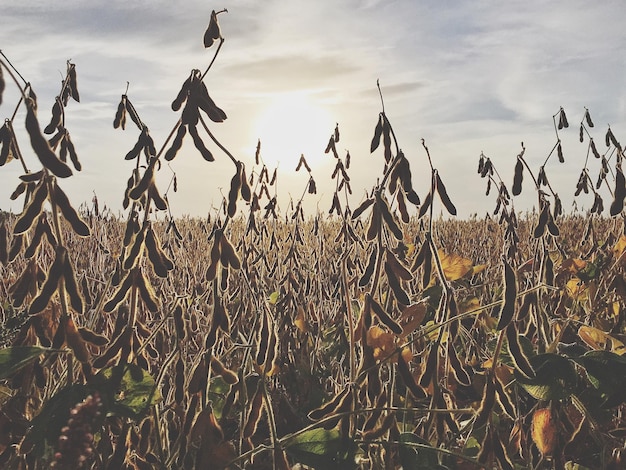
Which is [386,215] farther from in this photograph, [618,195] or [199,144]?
[618,195]

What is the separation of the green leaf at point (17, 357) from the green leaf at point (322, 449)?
1.63 feet

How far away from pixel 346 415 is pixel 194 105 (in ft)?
2.11

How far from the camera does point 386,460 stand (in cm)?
159

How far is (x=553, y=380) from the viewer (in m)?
1.51

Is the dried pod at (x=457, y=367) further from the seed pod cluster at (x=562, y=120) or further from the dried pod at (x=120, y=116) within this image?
the seed pod cluster at (x=562, y=120)

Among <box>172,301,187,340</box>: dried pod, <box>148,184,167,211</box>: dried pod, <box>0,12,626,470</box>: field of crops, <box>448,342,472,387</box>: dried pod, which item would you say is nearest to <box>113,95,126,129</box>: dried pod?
<box>0,12,626,470</box>: field of crops

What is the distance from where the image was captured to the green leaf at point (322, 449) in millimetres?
1393

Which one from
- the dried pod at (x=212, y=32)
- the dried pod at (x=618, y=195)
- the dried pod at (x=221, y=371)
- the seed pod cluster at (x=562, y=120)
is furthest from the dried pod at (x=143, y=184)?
the seed pod cluster at (x=562, y=120)

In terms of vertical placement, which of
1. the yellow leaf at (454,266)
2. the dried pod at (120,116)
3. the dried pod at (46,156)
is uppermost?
the dried pod at (120,116)

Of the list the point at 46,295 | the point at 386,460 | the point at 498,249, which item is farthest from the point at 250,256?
the point at 498,249

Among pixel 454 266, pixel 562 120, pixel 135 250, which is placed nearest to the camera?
Answer: pixel 135 250

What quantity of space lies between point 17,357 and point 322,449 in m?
0.60

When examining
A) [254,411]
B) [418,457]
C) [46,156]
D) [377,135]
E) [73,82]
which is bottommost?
[418,457]

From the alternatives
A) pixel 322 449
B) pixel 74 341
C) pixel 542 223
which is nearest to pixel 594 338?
pixel 542 223
